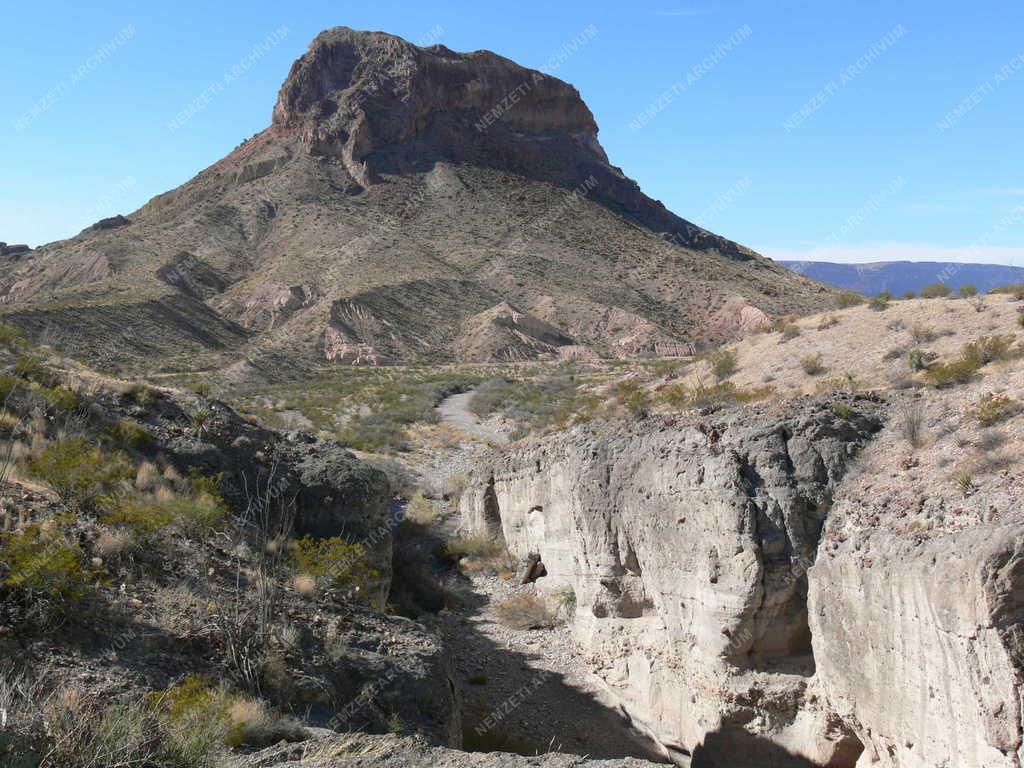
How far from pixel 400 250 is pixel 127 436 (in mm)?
60475

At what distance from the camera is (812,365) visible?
15.2 m

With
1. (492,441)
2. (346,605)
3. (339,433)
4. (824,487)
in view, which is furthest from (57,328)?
(824,487)

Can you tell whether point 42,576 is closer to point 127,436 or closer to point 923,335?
point 127,436

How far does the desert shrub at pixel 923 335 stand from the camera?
14.6m

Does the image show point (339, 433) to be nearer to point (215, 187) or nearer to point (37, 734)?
point (37, 734)

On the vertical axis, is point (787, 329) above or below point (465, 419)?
above

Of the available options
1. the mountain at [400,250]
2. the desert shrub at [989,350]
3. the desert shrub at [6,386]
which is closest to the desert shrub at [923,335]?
the desert shrub at [989,350]

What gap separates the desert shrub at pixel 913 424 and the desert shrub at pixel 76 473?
974 cm

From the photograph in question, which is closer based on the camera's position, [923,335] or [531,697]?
[531,697]

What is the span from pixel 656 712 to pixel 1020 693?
5.32 meters

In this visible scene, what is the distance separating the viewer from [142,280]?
59.9 metres

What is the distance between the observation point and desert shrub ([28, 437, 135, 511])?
950 cm

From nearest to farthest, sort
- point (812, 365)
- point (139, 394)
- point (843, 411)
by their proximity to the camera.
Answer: point (843, 411) < point (139, 394) < point (812, 365)

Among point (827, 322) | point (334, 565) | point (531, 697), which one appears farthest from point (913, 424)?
point (827, 322)
